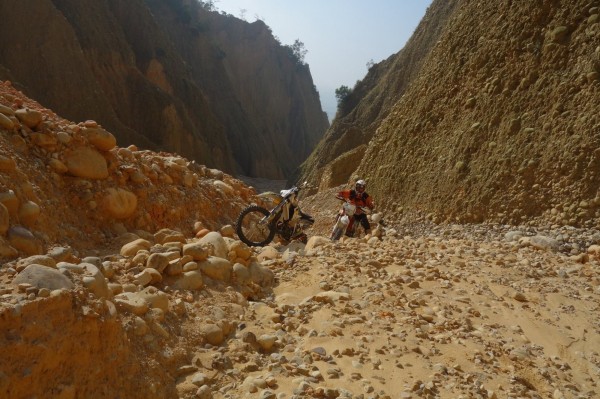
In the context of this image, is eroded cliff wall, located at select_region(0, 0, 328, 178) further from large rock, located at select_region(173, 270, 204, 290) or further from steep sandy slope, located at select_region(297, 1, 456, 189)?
large rock, located at select_region(173, 270, 204, 290)

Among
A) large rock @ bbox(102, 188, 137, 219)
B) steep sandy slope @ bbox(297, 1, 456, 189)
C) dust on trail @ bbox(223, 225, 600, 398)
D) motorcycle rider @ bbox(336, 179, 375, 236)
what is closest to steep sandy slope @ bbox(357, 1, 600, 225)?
motorcycle rider @ bbox(336, 179, 375, 236)

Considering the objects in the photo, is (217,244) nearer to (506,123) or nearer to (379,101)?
(506,123)

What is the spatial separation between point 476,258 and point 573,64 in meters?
5.46

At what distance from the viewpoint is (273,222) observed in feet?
24.2

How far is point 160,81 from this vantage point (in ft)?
105

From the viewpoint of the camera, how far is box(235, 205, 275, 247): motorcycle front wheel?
7.21m

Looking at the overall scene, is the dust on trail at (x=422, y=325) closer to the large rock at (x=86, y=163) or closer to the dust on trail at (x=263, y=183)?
the large rock at (x=86, y=163)

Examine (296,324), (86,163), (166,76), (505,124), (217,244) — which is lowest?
(296,324)

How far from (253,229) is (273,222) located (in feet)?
1.00

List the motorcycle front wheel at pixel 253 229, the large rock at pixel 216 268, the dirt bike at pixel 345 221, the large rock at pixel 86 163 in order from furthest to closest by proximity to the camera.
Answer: the dirt bike at pixel 345 221 → the motorcycle front wheel at pixel 253 229 → the large rock at pixel 86 163 → the large rock at pixel 216 268

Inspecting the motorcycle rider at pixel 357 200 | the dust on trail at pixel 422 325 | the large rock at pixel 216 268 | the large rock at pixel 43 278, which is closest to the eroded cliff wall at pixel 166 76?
the motorcycle rider at pixel 357 200

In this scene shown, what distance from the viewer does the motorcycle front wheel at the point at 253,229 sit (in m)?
7.21

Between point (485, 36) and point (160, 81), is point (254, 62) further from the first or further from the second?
point (485, 36)

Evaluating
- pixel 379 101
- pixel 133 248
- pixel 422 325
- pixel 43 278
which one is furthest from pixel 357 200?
pixel 379 101
